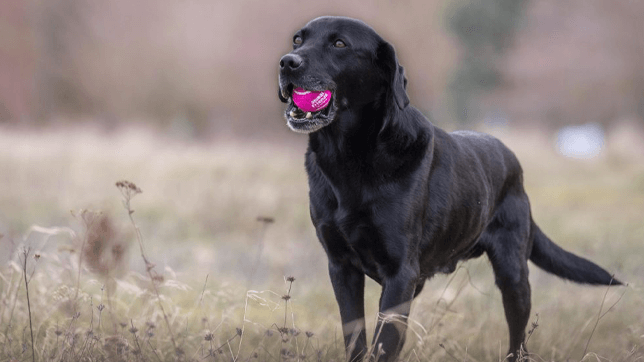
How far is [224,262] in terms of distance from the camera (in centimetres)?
636

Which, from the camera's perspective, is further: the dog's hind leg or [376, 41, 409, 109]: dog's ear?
the dog's hind leg

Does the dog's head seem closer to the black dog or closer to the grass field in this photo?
the black dog

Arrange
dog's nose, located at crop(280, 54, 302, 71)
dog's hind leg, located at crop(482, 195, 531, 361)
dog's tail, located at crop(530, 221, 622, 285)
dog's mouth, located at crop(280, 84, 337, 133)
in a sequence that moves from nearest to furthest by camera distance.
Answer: dog's nose, located at crop(280, 54, 302, 71) → dog's mouth, located at crop(280, 84, 337, 133) → dog's hind leg, located at crop(482, 195, 531, 361) → dog's tail, located at crop(530, 221, 622, 285)

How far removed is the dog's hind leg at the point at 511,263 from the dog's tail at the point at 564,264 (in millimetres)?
296

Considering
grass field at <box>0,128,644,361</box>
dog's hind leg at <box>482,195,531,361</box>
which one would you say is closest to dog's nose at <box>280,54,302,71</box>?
grass field at <box>0,128,644,361</box>

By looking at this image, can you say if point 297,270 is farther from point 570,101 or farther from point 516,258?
point 570,101

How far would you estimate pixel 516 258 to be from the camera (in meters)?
3.62

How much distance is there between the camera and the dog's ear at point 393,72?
114 inches

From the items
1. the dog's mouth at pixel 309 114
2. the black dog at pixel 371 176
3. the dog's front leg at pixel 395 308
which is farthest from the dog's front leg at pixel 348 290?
the dog's mouth at pixel 309 114

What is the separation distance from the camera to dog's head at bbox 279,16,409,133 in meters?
2.83

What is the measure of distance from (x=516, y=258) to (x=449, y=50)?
2000 cm

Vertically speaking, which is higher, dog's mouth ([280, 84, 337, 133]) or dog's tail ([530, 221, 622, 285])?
dog's mouth ([280, 84, 337, 133])

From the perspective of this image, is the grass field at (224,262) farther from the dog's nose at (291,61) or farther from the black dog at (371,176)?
the dog's nose at (291,61)

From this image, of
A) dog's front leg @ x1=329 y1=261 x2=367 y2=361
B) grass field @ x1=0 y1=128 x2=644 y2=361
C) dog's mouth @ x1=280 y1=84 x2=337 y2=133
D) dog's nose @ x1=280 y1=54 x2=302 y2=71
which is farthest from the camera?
grass field @ x1=0 y1=128 x2=644 y2=361
